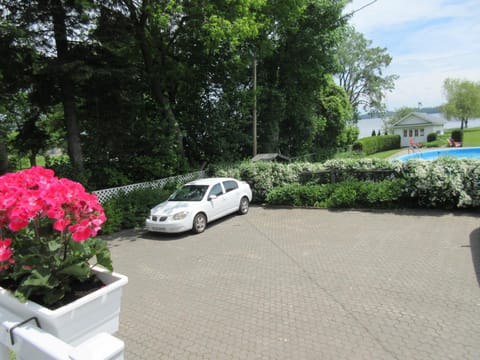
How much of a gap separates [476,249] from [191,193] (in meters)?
7.65

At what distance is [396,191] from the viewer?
1046 centimetres

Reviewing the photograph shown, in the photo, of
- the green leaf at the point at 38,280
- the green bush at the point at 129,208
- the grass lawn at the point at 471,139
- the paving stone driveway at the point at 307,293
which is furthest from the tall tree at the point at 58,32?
the grass lawn at the point at 471,139

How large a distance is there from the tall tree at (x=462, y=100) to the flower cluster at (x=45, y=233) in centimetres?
6036

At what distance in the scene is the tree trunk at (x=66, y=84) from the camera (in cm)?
986

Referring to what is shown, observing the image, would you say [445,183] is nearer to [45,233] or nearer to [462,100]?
[45,233]

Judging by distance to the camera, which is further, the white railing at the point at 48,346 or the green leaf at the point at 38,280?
the green leaf at the point at 38,280

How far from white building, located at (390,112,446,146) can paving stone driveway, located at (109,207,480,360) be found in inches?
1625

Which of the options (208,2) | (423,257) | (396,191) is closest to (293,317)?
(423,257)

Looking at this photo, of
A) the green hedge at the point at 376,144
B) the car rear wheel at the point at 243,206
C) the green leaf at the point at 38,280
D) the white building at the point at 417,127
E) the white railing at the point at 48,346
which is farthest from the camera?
the white building at the point at 417,127

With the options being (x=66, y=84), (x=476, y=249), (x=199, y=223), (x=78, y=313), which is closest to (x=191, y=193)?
(x=199, y=223)

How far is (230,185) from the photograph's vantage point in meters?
10.8

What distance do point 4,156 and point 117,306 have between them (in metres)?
11.3

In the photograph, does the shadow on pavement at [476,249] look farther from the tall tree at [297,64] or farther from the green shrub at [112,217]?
the tall tree at [297,64]

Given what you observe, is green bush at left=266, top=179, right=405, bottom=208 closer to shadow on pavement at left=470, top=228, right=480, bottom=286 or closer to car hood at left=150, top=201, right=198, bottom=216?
Answer: shadow on pavement at left=470, top=228, right=480, bottom=286
